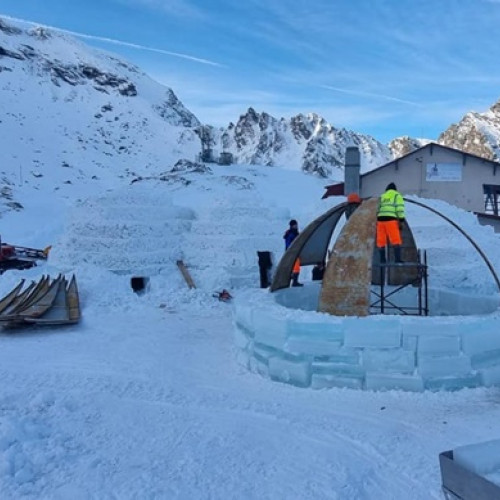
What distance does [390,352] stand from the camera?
5625mm

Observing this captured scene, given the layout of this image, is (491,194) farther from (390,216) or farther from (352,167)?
(390,216)

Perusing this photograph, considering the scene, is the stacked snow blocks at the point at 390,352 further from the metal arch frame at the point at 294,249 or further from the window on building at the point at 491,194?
the window on building at the point at 491,194

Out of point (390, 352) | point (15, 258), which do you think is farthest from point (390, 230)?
point (15, 258)

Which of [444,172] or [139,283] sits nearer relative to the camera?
[139,283]

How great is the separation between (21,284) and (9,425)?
7.39m

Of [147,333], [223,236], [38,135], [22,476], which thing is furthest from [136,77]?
[22,476]

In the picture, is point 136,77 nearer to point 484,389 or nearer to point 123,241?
point 123,241

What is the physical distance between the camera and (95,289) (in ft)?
36.4

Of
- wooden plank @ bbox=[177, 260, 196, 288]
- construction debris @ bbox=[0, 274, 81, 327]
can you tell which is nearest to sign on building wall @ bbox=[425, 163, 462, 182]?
wooden plank @ bbox=[177, 260, 196, 288]

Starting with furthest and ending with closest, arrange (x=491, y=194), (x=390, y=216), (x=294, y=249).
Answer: (x=491, y=194), (x=294, y=249), (x=390, y=216)

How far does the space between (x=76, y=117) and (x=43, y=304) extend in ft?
160

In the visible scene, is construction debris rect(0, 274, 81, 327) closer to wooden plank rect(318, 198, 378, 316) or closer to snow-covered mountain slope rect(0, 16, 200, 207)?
wooden plank rect(318, 198, 378, 316)

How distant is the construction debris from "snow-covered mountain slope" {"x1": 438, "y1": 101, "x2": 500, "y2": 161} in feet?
191

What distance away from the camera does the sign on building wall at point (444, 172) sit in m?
22.2
